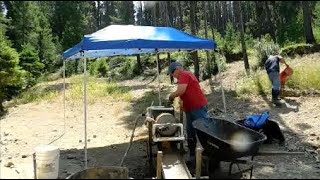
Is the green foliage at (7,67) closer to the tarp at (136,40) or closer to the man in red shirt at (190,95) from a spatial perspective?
the tarp at (136,40)

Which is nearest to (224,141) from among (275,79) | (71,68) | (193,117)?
(193,117)

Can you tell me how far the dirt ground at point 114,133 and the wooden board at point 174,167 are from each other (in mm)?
680

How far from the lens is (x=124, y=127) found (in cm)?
1162

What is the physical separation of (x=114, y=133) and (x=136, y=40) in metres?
3.82

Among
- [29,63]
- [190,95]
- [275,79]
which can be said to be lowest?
[190,95]

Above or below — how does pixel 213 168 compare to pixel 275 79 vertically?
below

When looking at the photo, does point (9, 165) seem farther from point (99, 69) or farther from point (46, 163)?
point (99, 69)

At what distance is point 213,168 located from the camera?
6590 mm

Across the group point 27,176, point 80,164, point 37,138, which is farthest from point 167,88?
point 27,176

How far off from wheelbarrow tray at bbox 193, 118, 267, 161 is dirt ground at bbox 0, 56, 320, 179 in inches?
20.9

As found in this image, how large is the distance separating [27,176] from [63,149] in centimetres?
291

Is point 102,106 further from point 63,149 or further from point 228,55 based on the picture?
point 228,55

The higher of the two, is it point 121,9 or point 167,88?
point 121,9

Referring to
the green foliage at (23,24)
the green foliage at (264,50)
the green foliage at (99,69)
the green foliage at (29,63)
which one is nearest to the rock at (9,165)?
the green foliage at (264,50)
